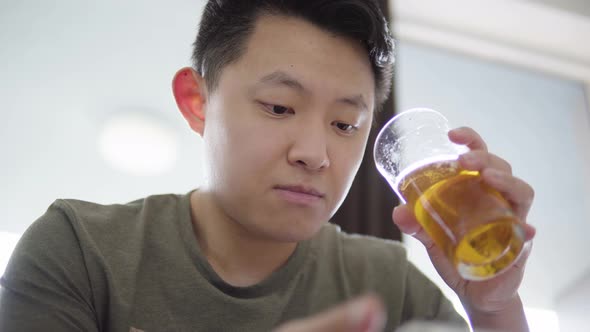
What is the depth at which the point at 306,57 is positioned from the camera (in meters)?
0.98

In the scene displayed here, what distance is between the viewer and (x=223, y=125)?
101 centimetres

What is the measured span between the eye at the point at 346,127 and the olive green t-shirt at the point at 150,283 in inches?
13.5

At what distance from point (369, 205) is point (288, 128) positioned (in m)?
1.12

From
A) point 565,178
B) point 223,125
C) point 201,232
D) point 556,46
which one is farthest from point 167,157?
point 556,46

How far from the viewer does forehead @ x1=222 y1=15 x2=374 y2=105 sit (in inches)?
37.9

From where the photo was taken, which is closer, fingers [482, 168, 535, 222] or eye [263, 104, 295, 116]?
fingers [482, 168, 535, 222]

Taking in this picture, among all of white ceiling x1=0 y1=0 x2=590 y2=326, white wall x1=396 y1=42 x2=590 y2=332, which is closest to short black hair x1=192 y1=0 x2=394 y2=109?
white ceiling x1=0 y1=0 x2=590 y2=326

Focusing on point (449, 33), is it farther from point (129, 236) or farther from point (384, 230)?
point (129, 236)

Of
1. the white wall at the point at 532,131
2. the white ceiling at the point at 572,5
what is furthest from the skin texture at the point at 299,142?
the white ceiling at the point at 572,5

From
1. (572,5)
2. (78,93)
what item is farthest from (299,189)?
(572,5)

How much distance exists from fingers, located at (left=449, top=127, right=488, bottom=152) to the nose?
25 cm

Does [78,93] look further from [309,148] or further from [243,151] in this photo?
[309,148]

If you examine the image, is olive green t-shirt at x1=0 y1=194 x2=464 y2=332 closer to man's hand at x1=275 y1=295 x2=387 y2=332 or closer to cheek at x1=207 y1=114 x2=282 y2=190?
cheek at x1=207 y1=114 x2=282 y2=190

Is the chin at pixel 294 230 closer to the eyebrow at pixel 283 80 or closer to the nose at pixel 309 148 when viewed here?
the nose at pixel 309 148
